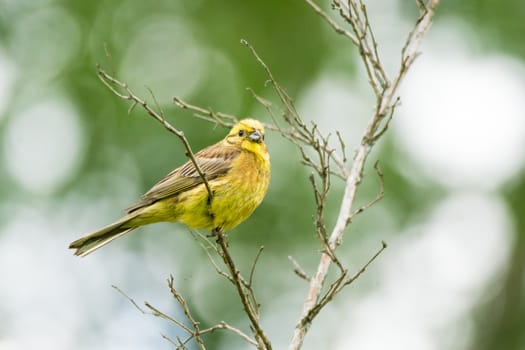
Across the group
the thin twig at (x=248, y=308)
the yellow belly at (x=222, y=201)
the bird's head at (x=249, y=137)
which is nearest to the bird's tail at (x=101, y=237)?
the yellow belly at (x=222, y=201)

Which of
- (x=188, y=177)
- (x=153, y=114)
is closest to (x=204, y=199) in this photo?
(x=188, y=177)

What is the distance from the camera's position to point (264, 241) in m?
14.6

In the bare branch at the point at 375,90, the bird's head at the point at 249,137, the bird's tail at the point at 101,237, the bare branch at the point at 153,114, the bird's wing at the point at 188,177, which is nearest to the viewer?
the bare branch at the point at 153,114

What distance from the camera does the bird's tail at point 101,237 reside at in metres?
6.52

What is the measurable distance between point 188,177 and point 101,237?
85 centimetres

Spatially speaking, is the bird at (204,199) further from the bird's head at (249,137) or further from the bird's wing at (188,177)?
the bird's head at (249,137)

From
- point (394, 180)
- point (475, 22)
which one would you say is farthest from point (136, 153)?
point (475, 22)

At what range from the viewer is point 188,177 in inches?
270

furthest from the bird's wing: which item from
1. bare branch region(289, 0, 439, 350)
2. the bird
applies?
A: bare branch region(289, 0, 439, 350)

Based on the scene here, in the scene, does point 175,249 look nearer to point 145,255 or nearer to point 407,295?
point 145,255

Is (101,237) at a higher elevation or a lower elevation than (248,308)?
higher

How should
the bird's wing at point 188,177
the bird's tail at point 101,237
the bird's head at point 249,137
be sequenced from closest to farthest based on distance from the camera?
the bird's tail at point 101,237
the bird's wing at point 188,177
the bird's head at point 249,137

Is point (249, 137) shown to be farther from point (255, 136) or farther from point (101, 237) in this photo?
point (101, 237)

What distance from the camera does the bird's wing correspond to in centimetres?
678
